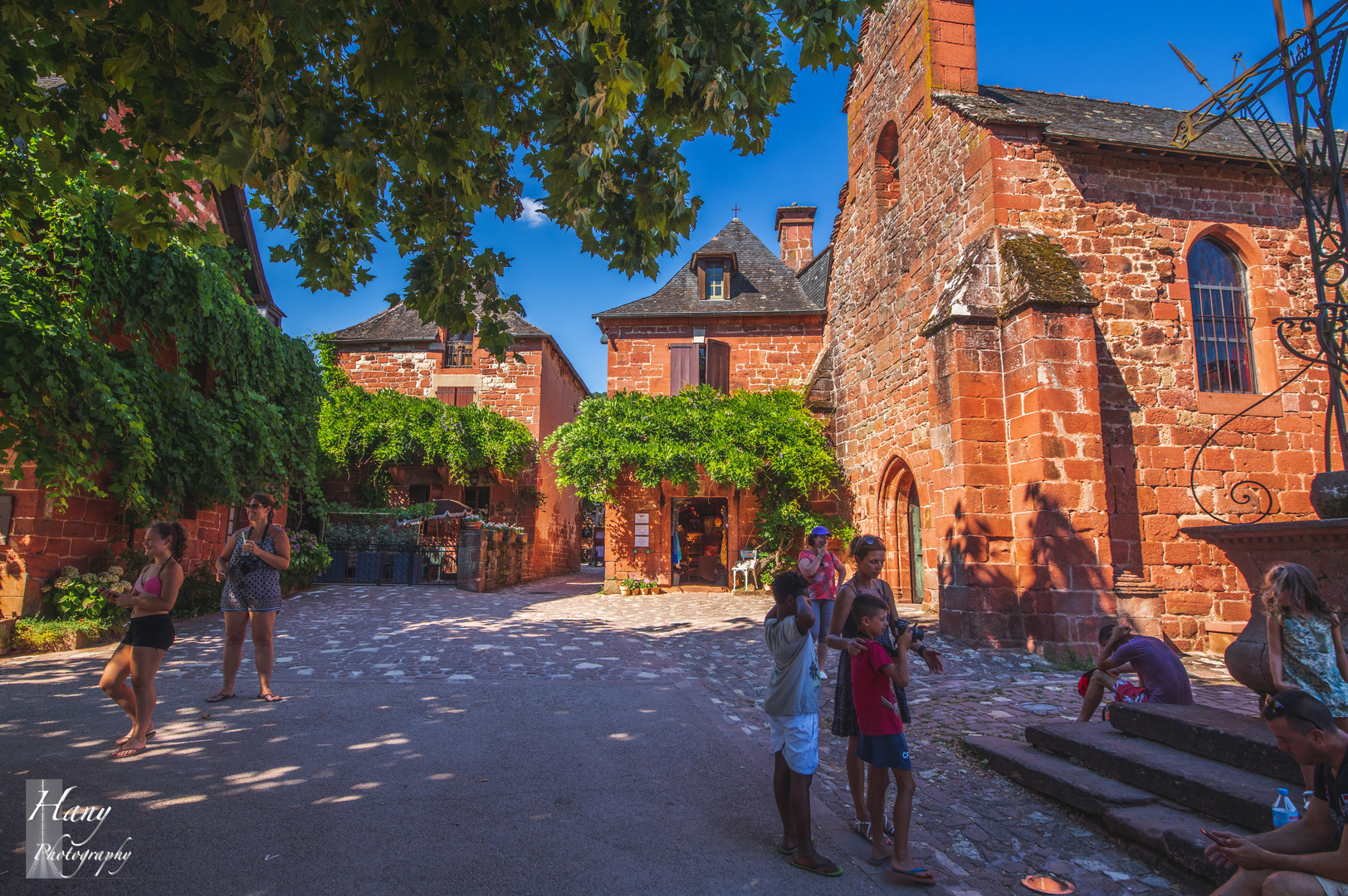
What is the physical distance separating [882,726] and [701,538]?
52.5ft

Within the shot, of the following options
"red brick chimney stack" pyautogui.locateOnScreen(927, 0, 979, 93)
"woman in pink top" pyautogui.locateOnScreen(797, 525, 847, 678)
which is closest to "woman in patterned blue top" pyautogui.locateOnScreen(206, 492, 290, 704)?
"woman in pink top" pyautogui.locateOnScreen(797, 525, 847, 678)

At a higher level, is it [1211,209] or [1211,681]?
[1211,209]

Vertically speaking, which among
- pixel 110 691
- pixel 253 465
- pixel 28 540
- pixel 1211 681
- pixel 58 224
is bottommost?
pixel 1211 681

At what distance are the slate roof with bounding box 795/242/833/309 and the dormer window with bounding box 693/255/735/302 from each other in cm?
217

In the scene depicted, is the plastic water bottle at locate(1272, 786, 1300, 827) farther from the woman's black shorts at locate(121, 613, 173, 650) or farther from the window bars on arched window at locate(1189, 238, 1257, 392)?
the window bars on arched window at locate(1189, 238, 1257, 392)

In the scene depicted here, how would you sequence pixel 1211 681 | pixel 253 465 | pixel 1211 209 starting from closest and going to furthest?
pixel 1211 681 → pixel 1211 209 → pixel 253 465

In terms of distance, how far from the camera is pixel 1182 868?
9.59ft

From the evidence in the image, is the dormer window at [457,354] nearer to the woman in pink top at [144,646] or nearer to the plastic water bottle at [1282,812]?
the woman in pink top at [144,646]

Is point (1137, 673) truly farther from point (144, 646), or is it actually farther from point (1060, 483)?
point (144, 646)

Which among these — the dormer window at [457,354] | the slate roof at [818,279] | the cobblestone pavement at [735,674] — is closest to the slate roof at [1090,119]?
the slate roof at [818,279]

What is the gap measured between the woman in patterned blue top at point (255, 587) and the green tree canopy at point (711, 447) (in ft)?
32.7

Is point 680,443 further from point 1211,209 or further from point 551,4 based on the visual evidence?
point 551,4

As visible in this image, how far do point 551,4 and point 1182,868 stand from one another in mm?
4810

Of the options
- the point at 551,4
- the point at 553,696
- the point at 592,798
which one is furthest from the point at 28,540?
the point at 551,4
